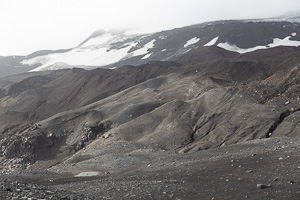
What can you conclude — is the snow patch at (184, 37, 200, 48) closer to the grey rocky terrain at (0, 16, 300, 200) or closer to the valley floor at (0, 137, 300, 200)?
the grey rocky terrain at (0, 16, 300, 200)

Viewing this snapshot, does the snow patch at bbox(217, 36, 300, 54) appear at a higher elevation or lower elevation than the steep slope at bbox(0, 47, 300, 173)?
lower

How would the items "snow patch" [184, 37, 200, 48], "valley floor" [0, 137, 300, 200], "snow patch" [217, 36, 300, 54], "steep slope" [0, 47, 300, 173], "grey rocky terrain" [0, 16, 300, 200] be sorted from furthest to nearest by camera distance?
1. "snow patch" [184, 37, 200, 48]
2. "snow patch" [217, 36, 300, 54]
3. "steep slope" [0, 47, 300, 173]
4. "grey rocky terrain" [0, 16, 300, 200]
5. "valley floor" [0, 137, 300, 200]

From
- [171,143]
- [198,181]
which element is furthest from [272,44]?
[198,181]

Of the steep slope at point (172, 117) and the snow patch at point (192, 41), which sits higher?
the steep slope at point (172, 117)

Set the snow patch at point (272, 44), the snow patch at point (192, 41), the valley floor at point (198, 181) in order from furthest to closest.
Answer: the snow patch at point (192, 41), the snow patch at point (272, 44), the valley floor at point (198, 181)

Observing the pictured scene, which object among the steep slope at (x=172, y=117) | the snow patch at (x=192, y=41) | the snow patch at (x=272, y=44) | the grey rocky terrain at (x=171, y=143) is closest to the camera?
the grey rocky terrain at (x=171, y=143)

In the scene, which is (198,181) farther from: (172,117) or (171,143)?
(172,117)

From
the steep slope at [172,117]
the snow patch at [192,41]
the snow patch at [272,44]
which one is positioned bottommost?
the snow patch at [272,44]

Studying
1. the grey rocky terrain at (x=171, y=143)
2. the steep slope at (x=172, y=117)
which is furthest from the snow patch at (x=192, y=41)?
the grey rocky terrain at (x=171, y=143)

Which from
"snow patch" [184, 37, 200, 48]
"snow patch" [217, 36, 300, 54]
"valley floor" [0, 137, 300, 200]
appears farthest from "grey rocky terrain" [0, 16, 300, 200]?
"snow patch" [184, 37, 200, 48]

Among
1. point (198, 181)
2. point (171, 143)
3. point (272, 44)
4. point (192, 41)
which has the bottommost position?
point (272, 44)

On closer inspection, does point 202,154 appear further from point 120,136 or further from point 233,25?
point 233,25

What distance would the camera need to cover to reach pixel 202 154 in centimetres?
2808

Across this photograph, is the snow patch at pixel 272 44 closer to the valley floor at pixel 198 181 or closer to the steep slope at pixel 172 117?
the steep slope at pixel 172 117
